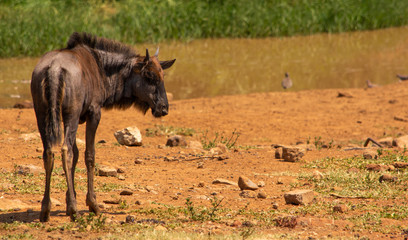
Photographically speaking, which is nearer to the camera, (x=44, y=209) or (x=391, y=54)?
(x=44, y=209)

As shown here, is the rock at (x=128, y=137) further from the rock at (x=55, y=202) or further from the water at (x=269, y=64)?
the water at (x=269, y=64)

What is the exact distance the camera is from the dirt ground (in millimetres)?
6719

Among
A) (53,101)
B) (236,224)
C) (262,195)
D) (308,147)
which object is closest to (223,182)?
(262,195)

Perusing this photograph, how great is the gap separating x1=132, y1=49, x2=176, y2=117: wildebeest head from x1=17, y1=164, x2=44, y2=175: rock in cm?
184

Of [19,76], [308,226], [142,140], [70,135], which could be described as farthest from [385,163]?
[19,76]

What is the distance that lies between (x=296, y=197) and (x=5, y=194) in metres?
3.27

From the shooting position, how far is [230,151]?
10.7m

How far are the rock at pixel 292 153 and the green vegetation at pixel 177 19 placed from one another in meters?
11.6

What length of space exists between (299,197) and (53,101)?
9.79 feet

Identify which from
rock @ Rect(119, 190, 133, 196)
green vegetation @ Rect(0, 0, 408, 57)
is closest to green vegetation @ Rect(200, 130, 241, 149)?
rock @ Rect(119, 190, 133, 196)

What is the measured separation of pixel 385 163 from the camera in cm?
952

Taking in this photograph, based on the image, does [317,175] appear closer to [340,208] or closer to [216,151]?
[340,208]

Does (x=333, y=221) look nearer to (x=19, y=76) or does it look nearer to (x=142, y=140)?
(x=142, y=140)

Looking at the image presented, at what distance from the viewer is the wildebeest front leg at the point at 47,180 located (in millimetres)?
6203
